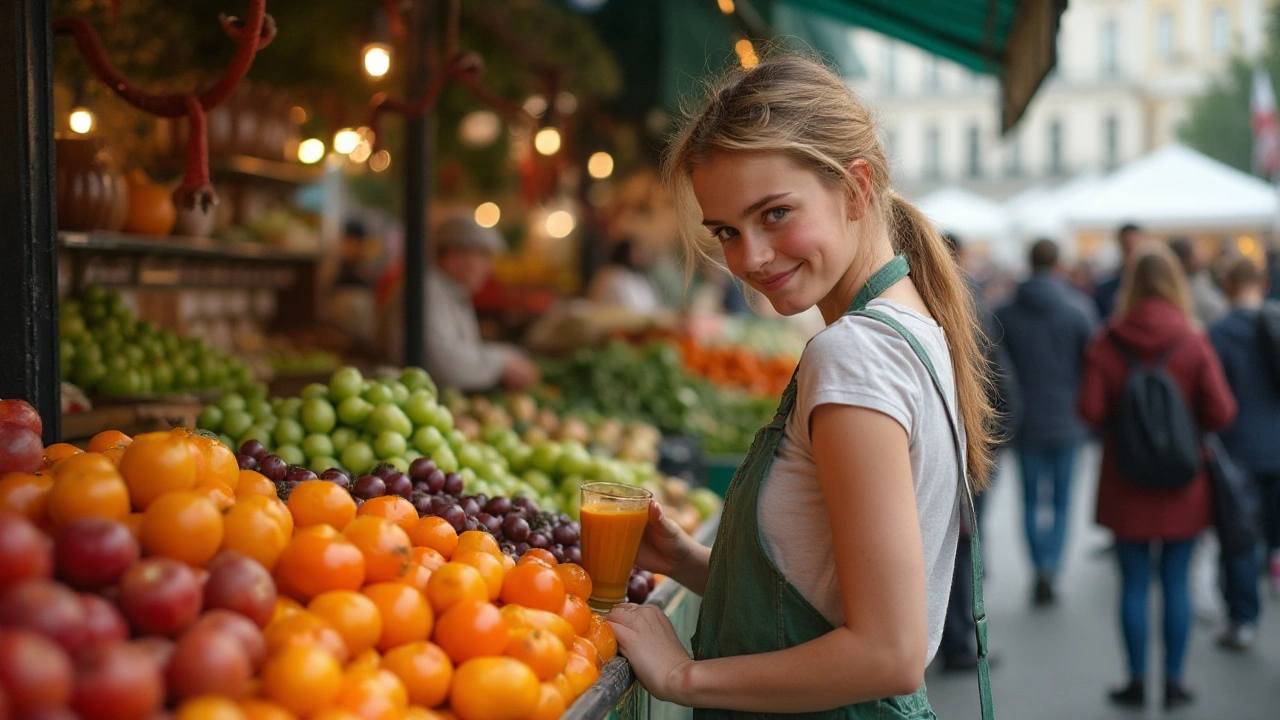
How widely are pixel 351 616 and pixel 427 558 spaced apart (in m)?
0.36

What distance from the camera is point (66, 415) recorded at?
140 inches

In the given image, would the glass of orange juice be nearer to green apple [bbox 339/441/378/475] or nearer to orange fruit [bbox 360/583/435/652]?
orange fruit [bbox 360/583/435/652]

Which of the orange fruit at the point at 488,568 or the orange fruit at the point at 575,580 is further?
the orange fruit at the point at 575,580

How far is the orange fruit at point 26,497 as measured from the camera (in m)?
1.51

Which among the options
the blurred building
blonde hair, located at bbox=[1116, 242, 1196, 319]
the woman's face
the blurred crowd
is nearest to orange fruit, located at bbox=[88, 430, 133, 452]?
the woman's face

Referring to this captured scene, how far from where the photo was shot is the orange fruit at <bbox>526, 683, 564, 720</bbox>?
1.60m

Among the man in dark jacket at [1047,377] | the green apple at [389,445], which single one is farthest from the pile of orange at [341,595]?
the man in dark jacket at [1047,377]

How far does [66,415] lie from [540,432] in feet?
6.35

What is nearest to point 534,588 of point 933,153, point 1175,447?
point 1175,447

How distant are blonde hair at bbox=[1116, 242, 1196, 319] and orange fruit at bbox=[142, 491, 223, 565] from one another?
196 inches

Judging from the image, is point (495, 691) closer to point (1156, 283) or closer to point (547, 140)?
point (1156, 283)

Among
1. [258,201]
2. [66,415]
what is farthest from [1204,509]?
[258,201]

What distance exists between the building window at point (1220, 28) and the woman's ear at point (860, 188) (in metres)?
44.5

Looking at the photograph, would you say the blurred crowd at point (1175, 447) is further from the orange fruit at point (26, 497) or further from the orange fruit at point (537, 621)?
the orange fruit at point (26, 497)
